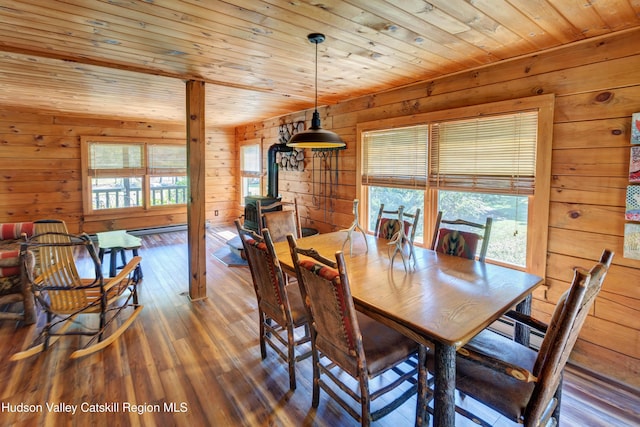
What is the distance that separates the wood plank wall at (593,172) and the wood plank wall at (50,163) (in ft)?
21.8

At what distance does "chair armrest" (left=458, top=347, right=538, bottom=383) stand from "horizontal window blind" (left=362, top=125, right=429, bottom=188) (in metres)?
2.32

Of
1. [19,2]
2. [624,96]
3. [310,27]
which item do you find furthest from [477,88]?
[19,2]

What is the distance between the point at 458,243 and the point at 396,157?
1482 mm

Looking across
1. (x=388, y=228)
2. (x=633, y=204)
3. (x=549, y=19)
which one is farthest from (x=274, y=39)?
(x=633, y=204)

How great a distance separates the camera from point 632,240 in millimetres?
2219

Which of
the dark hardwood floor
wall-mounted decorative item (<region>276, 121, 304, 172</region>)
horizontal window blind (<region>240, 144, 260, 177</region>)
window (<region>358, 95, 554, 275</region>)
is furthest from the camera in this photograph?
horizontal window blind (<region>240, 144, 260, 177</region>)

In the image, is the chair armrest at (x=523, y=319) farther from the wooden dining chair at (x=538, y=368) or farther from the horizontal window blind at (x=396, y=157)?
the horizontal window blind at (x=396, y=157)

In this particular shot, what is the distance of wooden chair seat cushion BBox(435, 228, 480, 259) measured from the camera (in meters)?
2.54

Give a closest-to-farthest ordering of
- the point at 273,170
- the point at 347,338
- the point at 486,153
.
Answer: the point at 347,338
the point at 486,153
the point at 273,170

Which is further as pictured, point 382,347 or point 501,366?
point 382,347

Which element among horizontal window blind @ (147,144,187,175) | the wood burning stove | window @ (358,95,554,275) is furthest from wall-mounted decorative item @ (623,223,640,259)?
horizontal window blind @ (147,144,187,175)

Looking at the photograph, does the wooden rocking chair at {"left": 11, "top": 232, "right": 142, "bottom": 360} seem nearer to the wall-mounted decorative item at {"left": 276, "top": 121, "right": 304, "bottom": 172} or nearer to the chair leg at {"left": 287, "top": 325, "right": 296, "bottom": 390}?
the chair leg at {"left": 287, "top": 325, "right": 296, "bottom": 390}

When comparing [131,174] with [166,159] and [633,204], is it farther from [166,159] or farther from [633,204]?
[633,204]

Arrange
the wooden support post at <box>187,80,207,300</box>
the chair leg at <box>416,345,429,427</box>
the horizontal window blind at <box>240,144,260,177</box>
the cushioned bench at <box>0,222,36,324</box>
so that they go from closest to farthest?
the chair leg at <box>416,345,429,427</box>
the cushioned bench at <box>0,222,36,324</box>
the wooden support post at <box>187,80,207,300</box>
the horizontal window blind at <box>240,144,260,177</box>
